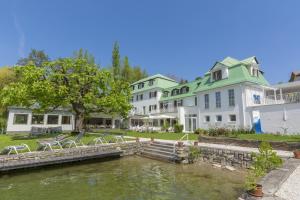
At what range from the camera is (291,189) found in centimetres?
569

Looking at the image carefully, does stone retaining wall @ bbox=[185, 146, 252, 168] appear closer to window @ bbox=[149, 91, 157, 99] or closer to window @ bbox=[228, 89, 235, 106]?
window @ bbox=[228, 89, 235, 106]

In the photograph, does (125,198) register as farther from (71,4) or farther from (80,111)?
(71,4)

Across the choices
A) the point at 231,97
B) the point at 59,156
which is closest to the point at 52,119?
the point at 59,156

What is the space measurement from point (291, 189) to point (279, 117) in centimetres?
1561

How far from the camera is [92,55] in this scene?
4409 cm

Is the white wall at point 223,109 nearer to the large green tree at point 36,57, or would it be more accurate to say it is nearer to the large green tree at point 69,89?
the large green tree at point 69,89

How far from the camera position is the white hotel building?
19088mm

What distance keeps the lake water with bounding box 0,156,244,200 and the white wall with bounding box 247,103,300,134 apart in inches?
460

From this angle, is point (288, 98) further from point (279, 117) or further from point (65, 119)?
point (65, 119)

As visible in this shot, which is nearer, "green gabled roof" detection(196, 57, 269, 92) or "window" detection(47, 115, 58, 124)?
"green gabled roof" detection(196, 57, 269, 92)

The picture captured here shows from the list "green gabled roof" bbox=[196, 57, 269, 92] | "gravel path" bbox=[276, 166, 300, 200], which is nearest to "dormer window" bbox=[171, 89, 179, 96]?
"green gabled roof" bbox=[196, 57, 269, 92]

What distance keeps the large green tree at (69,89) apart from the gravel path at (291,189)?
16.4 m

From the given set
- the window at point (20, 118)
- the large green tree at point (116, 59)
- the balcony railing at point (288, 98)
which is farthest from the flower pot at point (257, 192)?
the large green tree at point (116, 59)

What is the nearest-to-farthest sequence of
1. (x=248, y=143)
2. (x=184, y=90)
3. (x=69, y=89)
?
(x=248, y=143) → (x=69, y=89) → (x=184, y=90)
